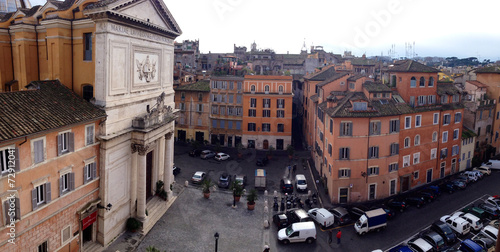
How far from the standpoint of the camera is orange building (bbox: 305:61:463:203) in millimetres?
38938

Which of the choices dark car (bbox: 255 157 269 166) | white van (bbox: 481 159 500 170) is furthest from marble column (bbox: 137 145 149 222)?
white van (bbox: 481 159 500 170)

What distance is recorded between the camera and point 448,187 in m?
43.2

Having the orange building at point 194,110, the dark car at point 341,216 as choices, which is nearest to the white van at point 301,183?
the dark car at point 341,216

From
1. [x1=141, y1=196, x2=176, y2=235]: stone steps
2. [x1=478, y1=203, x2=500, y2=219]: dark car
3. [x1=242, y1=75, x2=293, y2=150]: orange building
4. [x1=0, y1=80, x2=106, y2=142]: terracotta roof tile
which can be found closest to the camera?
[x1=0, y1=80, x2=106, y2=142]: terracotta roof tile

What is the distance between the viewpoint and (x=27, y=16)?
30.8 meters

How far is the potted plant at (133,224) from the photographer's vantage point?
2927 centimetres

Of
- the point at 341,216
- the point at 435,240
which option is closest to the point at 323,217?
the point at 341,216

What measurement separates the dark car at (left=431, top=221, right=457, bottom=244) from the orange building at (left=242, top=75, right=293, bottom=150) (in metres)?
29.4

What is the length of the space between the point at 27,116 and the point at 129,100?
30.6ft

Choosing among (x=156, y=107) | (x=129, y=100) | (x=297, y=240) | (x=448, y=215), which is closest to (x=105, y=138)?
(x=129, y=100)

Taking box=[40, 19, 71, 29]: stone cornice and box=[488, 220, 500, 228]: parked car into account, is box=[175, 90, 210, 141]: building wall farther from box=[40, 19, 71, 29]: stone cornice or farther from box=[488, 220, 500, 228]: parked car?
box=[488, 220, 500, 228]: parked car

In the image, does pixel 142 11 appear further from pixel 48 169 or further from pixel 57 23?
pixel 48 169

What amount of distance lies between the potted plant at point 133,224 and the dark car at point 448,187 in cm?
3661

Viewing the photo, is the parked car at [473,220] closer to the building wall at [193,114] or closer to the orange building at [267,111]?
the orange building at [267,111]
